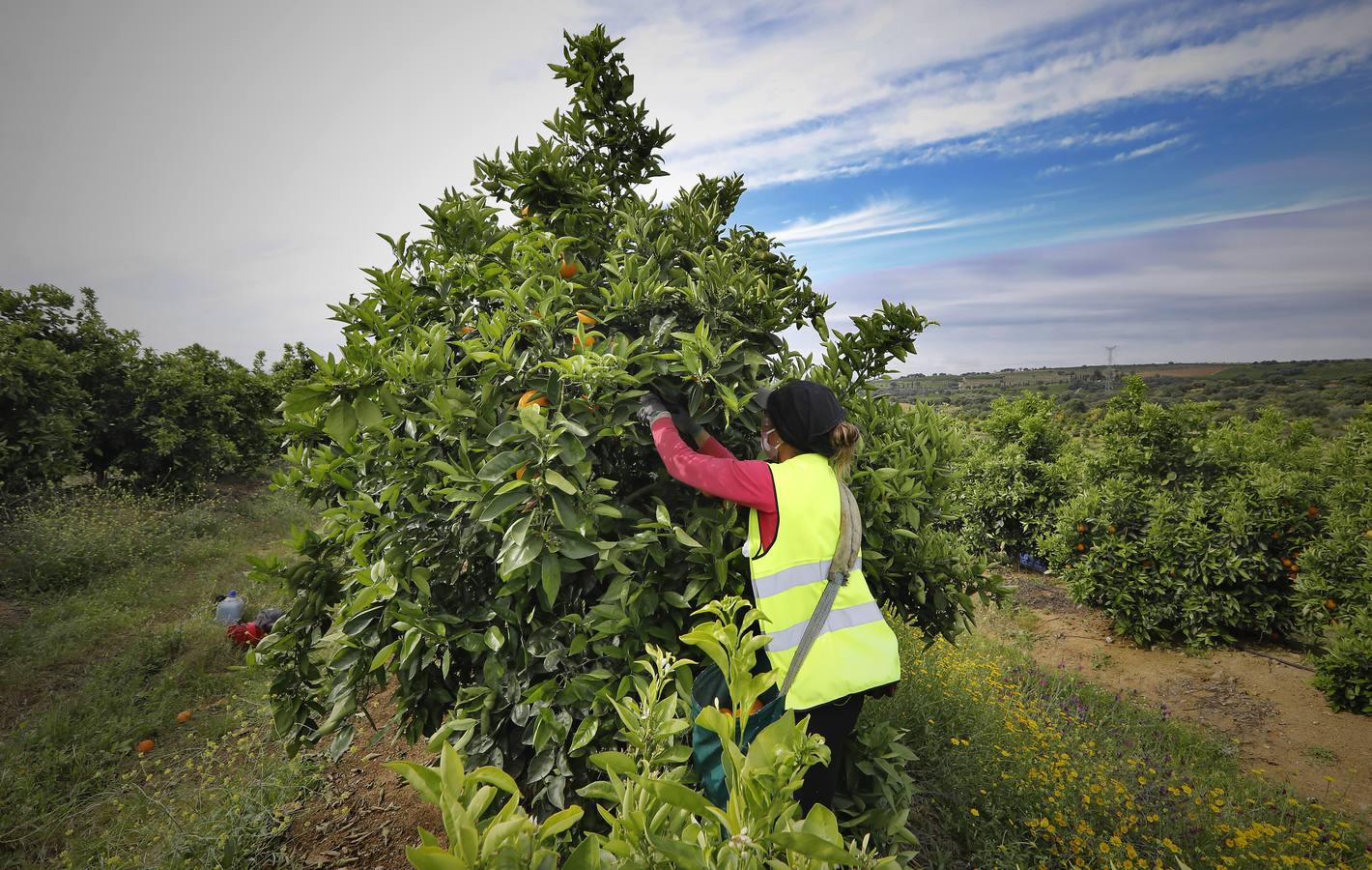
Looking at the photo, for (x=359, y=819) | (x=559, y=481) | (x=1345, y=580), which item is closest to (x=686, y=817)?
(x=559, y=481)

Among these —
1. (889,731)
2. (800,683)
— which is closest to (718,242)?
(800,683)

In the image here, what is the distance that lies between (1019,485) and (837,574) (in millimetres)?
9843

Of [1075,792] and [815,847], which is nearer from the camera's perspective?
[815,847]

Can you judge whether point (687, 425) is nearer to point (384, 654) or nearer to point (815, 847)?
point (384, 654)

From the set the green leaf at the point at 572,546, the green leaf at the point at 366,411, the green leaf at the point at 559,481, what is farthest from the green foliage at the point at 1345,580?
the green leaf at the point at 366,411

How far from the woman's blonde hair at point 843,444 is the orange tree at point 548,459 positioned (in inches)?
10.3

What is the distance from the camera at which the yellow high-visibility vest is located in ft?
6.81

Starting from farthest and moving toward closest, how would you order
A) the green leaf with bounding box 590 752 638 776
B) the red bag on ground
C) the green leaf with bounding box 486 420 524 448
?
the red bag on ground < the green leaf with bounding box 486 420 524 448 < the green leaf with bounding box 590 752 638 776

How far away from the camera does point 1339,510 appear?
20.7ft

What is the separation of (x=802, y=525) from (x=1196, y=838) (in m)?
3.75

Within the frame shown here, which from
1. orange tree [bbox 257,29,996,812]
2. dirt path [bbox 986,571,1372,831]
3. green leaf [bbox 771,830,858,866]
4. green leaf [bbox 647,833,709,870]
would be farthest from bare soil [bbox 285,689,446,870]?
dirt path [bbox 986,571,1372,831]

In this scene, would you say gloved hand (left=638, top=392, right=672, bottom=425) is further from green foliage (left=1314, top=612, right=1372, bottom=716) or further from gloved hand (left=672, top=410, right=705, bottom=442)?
green foliage (left=1314, top=612, right=1372, bottom=716)

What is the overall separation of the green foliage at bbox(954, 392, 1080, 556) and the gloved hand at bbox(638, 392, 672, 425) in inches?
355

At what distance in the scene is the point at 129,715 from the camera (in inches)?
191
